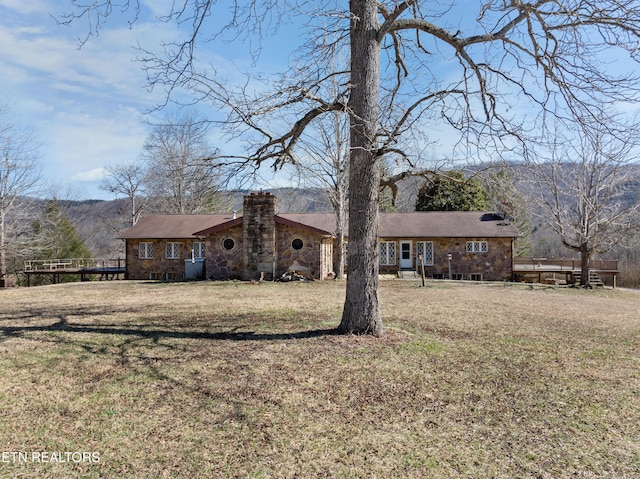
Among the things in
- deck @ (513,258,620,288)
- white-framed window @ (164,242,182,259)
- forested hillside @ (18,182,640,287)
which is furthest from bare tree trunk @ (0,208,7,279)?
deck @ (513,258,620,288)

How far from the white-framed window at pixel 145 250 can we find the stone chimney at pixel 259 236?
283 inches

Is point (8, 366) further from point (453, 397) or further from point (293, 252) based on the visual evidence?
point (293, 252)

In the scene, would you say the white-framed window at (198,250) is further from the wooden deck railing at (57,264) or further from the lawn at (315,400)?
the lawn at (315,400)

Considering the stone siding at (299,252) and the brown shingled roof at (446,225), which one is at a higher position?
the brown shingled roof at (446,225)

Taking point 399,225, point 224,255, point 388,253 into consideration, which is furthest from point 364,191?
point 399,225

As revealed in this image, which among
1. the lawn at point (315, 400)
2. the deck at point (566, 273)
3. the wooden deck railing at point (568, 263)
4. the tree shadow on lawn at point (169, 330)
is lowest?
the lawn at point (315, 400)

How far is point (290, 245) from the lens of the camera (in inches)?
784

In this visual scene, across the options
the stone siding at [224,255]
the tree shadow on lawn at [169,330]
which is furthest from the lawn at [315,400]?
the stone siding at [224,255]

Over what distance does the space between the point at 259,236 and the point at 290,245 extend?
1.56 metres

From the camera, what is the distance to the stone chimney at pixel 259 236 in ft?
63.8

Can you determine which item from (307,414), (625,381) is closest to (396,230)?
(625,381)

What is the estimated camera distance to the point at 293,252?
1994cm

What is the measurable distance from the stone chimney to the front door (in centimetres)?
832

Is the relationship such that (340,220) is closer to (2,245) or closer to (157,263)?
(157,263)
